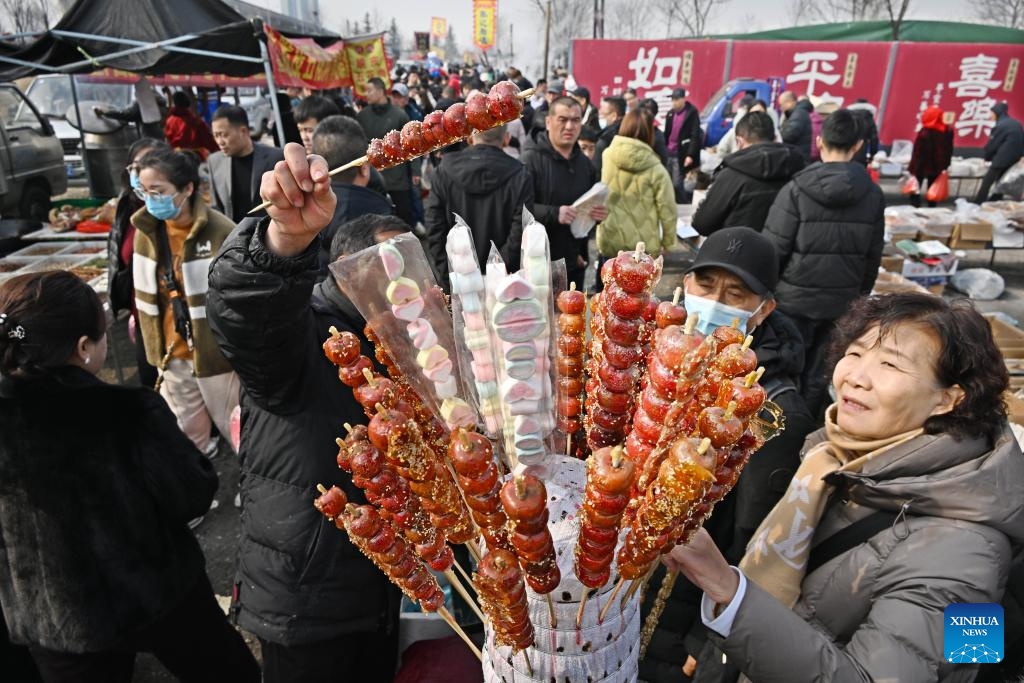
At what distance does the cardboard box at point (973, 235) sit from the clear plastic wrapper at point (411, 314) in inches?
390

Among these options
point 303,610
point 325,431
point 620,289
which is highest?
point 620,289

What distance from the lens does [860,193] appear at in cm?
423

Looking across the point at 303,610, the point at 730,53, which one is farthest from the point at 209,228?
the point at 730,53

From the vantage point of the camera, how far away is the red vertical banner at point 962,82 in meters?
17.0

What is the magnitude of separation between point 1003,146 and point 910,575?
44.2 ft

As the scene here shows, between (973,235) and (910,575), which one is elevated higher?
(910,575)

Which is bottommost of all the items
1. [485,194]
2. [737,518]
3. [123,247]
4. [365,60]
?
[737,518]

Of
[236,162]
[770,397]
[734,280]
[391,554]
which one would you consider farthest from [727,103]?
[391,554]

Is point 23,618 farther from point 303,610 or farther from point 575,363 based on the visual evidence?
point 575,363

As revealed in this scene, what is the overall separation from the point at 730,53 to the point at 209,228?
19450 millimetres

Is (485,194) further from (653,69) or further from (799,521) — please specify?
(653,69)

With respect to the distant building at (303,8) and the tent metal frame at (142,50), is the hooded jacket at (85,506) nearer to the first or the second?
the tent metal frame at (142,50)

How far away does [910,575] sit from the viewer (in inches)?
57.4

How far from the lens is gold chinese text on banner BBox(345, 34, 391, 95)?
371 inches
